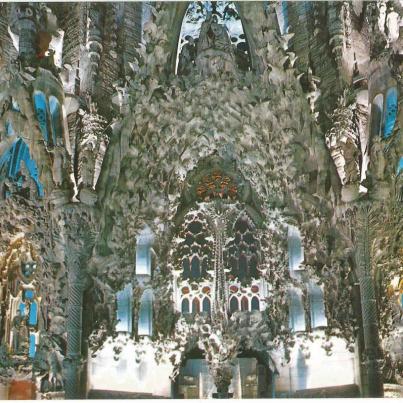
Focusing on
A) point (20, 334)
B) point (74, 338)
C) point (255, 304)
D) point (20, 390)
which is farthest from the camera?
point (255, 304)

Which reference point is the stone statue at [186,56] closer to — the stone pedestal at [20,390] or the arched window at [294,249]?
the arched window at [294,249]

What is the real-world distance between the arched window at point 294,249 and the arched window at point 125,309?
2747mm

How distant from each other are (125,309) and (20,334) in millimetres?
2139

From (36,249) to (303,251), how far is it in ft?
14.8

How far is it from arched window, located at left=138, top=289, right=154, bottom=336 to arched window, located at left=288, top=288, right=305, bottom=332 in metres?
2.34

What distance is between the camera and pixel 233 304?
12.9 metres

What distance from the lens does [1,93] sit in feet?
40.4

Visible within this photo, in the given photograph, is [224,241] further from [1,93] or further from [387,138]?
[1,93]

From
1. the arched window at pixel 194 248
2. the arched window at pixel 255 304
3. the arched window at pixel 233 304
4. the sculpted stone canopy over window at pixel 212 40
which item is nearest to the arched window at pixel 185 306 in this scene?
the arched window at pixel 194 248

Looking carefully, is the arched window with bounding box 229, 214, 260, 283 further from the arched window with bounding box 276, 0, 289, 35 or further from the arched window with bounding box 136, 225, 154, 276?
the arched window with bounding box 276, 0, 289, 35

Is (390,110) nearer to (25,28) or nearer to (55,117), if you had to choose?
(55,117)

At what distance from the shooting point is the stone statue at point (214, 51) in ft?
43.3

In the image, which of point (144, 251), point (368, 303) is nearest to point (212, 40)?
point (144, 251)

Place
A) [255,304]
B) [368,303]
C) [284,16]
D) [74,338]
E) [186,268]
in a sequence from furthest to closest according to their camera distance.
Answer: [284,16], [186,268], [255,304], [368,303], [74,338]
